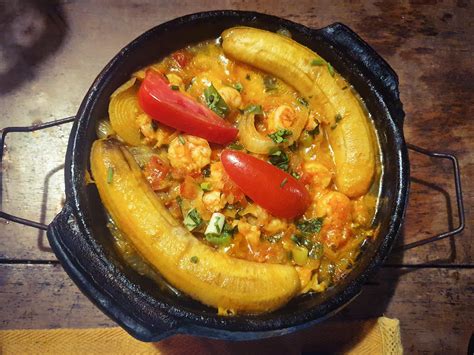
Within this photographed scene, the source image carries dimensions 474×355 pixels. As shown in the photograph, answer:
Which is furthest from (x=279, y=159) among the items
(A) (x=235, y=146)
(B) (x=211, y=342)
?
(B) (x=211, y=342)

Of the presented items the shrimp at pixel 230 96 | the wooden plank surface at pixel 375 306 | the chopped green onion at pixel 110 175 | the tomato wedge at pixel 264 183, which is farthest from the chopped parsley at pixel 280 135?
the wooden plank surface at pixel 375 306

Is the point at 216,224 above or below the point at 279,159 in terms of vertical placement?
below

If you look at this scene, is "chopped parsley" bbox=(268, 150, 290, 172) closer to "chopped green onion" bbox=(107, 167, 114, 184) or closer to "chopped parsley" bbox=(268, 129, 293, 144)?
"chopped parsley" bbox=(268, 129, 293, 144)

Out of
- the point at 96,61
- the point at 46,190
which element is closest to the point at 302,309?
the point at 46,190

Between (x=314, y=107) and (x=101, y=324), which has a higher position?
(x=314, y=107)

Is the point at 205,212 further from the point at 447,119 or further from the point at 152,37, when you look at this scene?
the point at 447,119

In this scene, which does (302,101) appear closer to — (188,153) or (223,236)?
(188,153)
